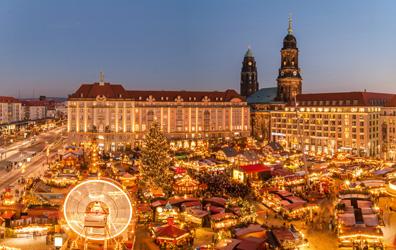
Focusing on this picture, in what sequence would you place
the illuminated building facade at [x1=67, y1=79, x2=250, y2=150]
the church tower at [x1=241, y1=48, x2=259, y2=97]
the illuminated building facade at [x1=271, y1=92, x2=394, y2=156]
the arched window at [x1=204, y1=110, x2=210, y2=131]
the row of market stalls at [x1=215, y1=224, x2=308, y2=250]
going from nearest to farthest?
the row of market stalls at [x1=215, y1=224, x2=308, y2=250] < the illuminated building facade at [x1=271, y1=92, x2=394, y2=156] < the illuminated building facade at [x1=67, y1=79, x2=250, y2=150] < the arched window at [x1=204, y1=110, x2=210, y2=131] < the church tower at [x1=241, y1=48, x2=259, y2=97]

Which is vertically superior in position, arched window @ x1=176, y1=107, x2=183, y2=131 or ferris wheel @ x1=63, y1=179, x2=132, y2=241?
arched window @ x1=176, y1=107, x2=183, y2=131

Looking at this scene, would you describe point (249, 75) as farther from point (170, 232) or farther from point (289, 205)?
point (170, 232)

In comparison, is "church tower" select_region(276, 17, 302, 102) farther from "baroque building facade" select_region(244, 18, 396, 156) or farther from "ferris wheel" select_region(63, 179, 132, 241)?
"ferris wheel" select_region(63, 179, 132, 241)

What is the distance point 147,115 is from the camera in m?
75.9

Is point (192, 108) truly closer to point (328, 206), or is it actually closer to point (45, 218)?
point (328, 206)

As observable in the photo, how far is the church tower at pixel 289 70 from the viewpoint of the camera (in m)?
Answer: 81.3

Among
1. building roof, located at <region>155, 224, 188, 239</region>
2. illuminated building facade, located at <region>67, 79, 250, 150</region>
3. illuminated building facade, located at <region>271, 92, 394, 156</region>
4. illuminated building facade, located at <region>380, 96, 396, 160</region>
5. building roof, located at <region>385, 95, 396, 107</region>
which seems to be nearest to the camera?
building roof, located at <region>155, 224, 188, 239</region>

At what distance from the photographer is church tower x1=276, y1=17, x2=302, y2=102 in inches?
3201

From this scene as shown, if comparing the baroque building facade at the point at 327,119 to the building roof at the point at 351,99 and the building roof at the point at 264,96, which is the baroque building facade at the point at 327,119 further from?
the building roof at the point at 264,96

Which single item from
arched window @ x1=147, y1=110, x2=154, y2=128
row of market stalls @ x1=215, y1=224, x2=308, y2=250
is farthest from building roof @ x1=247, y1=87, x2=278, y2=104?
row of market stalls @ x1=215, y1=224, x2=308, y2=250

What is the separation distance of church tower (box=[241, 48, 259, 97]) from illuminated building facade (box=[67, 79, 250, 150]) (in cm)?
2321

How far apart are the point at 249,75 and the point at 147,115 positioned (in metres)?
42.9

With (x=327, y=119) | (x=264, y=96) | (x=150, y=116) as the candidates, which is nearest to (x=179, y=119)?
(x=150, y=116)

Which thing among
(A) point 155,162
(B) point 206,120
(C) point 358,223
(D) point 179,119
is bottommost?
(C) point 358,223
